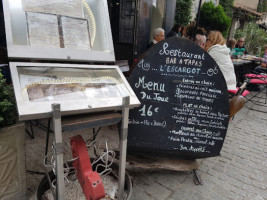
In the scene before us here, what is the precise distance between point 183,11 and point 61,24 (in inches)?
364

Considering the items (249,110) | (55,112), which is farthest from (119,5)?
(55,112)

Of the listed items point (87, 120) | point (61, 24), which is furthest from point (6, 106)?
point (61, 24)

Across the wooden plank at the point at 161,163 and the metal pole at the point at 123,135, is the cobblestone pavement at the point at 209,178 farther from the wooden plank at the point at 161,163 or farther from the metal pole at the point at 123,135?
the metal pole at the point at 123,135

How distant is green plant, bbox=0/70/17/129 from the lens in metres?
1.56

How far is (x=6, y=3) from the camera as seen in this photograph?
1549mm

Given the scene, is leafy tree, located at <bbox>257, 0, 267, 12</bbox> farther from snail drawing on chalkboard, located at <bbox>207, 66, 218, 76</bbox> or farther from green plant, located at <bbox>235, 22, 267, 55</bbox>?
snail drawing on chalkboard, located at <bbox>207, 66, 218, 76</bbox>

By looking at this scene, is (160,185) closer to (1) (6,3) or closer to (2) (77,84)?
(2) (77,84)

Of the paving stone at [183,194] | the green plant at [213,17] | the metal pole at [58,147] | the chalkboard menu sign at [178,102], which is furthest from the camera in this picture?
the green plant at [213,17]

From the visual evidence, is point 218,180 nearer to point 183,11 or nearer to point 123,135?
point 123,135

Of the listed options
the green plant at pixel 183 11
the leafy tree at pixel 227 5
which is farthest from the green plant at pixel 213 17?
the leafy tree at pixel 227 5

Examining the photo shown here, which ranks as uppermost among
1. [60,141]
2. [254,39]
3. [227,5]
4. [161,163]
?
[227,5]

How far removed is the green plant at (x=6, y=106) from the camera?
1560 mm

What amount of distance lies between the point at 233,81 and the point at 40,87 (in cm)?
315

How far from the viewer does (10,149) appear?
1694mm
